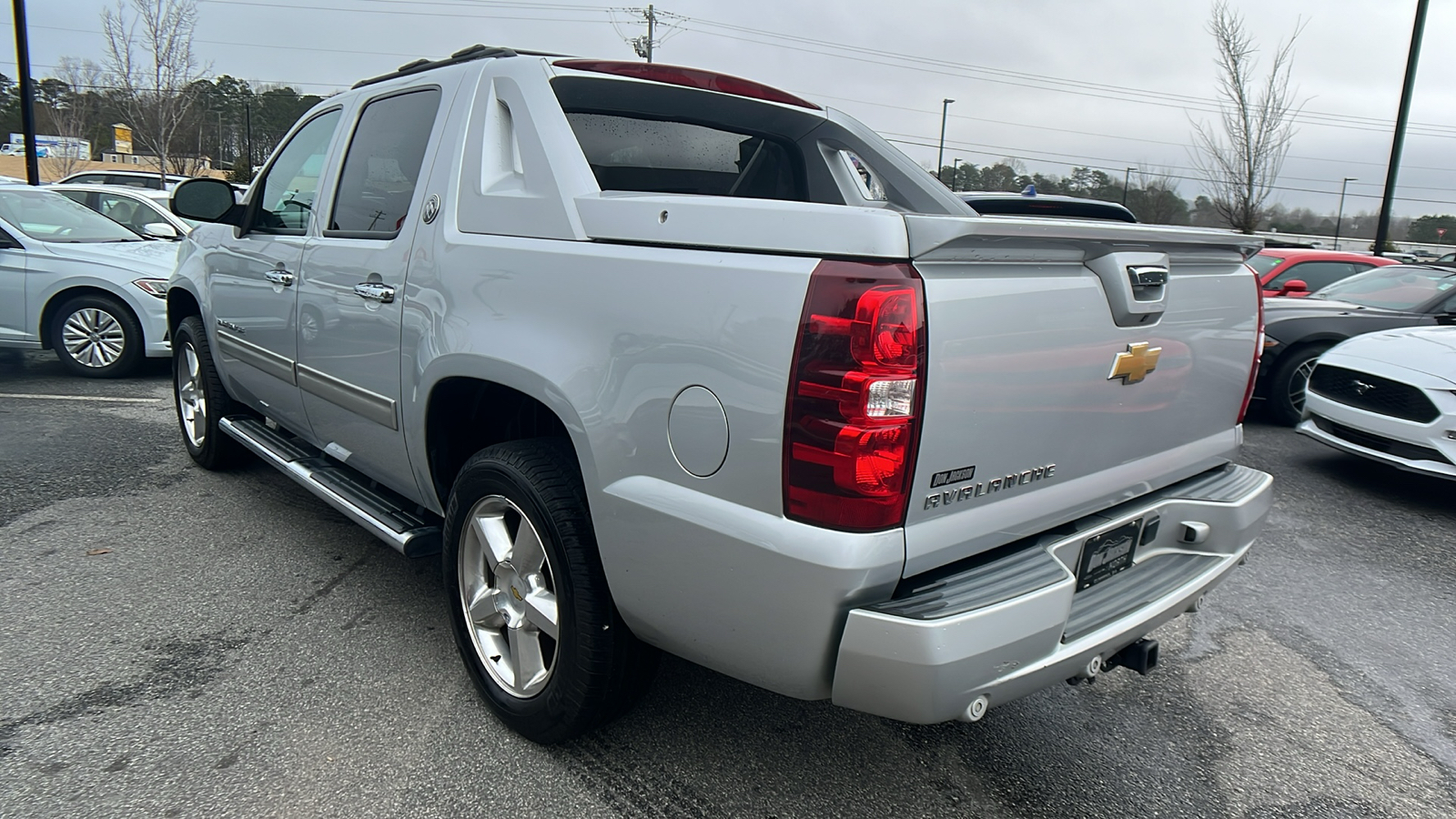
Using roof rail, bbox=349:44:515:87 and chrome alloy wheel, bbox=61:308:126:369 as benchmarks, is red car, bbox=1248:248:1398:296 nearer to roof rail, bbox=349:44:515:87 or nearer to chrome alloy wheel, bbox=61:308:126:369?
roof rail, bbox=349:44:515:87

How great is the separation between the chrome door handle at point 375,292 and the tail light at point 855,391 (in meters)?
1.67

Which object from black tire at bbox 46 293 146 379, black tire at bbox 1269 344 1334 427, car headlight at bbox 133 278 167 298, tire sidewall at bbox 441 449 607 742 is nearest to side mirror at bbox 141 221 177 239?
car headlight at bbox 133 278 167 298

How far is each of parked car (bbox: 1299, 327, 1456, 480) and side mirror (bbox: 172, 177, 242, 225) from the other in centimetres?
631

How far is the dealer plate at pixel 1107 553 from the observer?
7.14 ft

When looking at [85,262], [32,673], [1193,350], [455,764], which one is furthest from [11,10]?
[1193,350]

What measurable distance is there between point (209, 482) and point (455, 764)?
10.6ft

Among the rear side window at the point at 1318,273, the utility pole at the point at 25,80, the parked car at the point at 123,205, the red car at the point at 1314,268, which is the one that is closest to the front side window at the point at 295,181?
the parked car at the point at 123,205

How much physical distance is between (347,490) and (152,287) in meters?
5.79

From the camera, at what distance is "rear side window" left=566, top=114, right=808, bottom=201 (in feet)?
9.62

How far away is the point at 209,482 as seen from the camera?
4.85 meters

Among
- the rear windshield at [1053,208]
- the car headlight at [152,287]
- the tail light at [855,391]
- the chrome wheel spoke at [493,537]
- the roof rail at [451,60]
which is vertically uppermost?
the roof rail at [451,60]

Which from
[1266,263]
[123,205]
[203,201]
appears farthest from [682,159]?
[1266,263]

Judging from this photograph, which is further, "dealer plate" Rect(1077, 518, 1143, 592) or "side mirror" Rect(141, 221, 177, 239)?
"side mirror" Rect(141, 221, 177, 239)

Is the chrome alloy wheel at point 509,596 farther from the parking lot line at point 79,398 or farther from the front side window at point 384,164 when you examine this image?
the parking lot line at point 79,398
